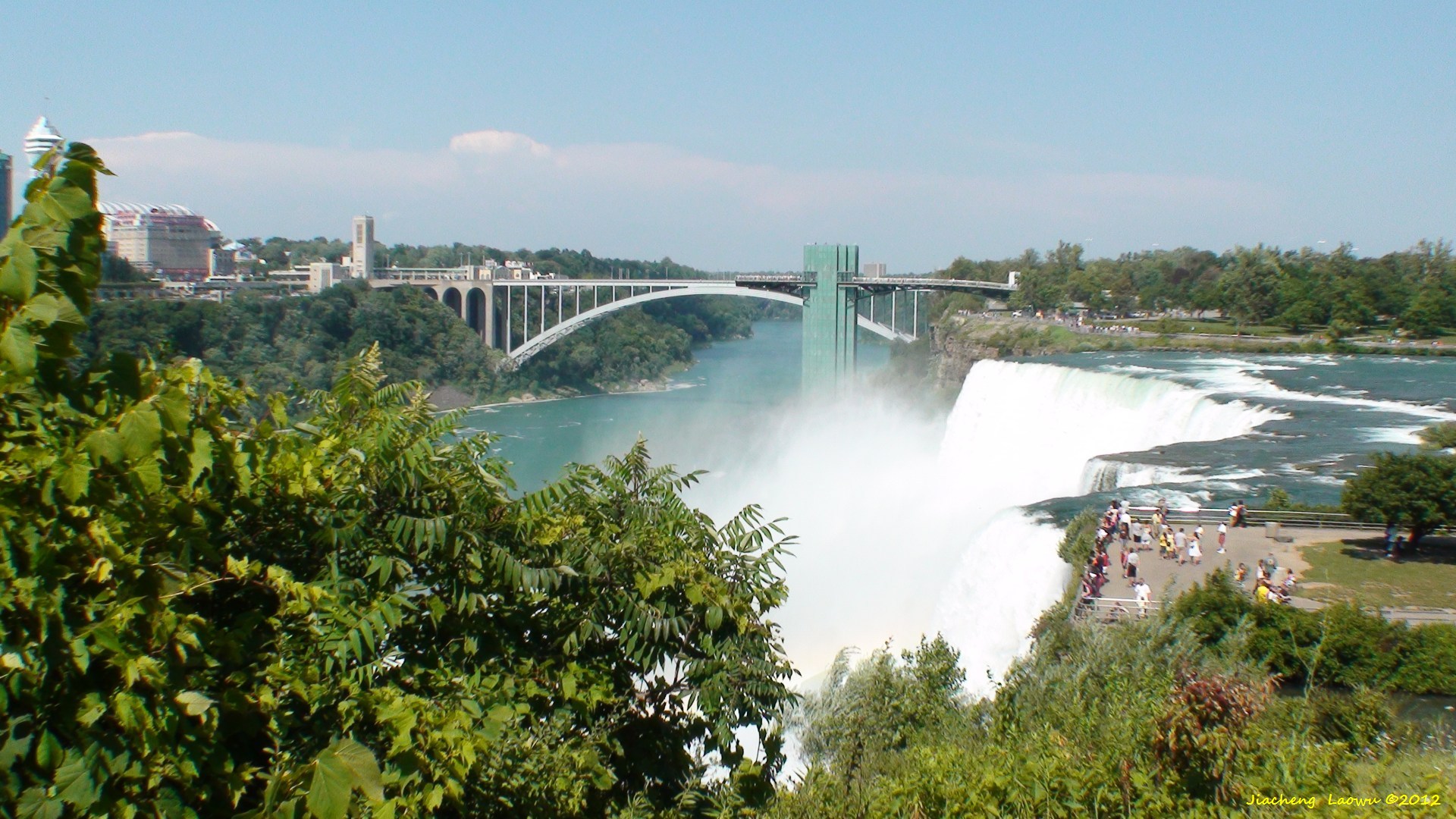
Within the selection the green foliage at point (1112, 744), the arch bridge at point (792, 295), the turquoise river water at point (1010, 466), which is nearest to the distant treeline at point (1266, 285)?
the arch bridge at point (792, 295)

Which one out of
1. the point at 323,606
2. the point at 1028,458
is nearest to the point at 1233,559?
the point at 323,606

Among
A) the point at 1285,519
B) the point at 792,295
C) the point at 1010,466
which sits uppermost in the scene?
the point at 792,295

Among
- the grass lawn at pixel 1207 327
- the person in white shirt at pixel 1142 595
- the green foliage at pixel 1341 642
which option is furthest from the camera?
the grass lawn at pixel 1207 327

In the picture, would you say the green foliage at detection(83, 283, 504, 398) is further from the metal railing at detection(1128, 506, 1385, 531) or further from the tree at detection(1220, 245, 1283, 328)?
the tree at detection(1220, 245, 1283, 328)

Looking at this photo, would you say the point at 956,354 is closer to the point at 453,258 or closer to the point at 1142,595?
the point at 1142,595

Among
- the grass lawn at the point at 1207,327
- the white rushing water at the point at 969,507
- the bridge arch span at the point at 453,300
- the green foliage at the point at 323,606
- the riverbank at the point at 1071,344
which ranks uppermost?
the bridge arch span at the point at 453,300

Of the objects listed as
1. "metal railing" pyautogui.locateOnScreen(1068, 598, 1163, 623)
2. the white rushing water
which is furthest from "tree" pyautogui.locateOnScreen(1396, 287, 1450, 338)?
"metal railing" pyautogui.locateOnScreen(1068, 598, 1163, 623)

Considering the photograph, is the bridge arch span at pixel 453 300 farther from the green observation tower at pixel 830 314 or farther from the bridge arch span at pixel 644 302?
the green observation tower at pixel 830 314
